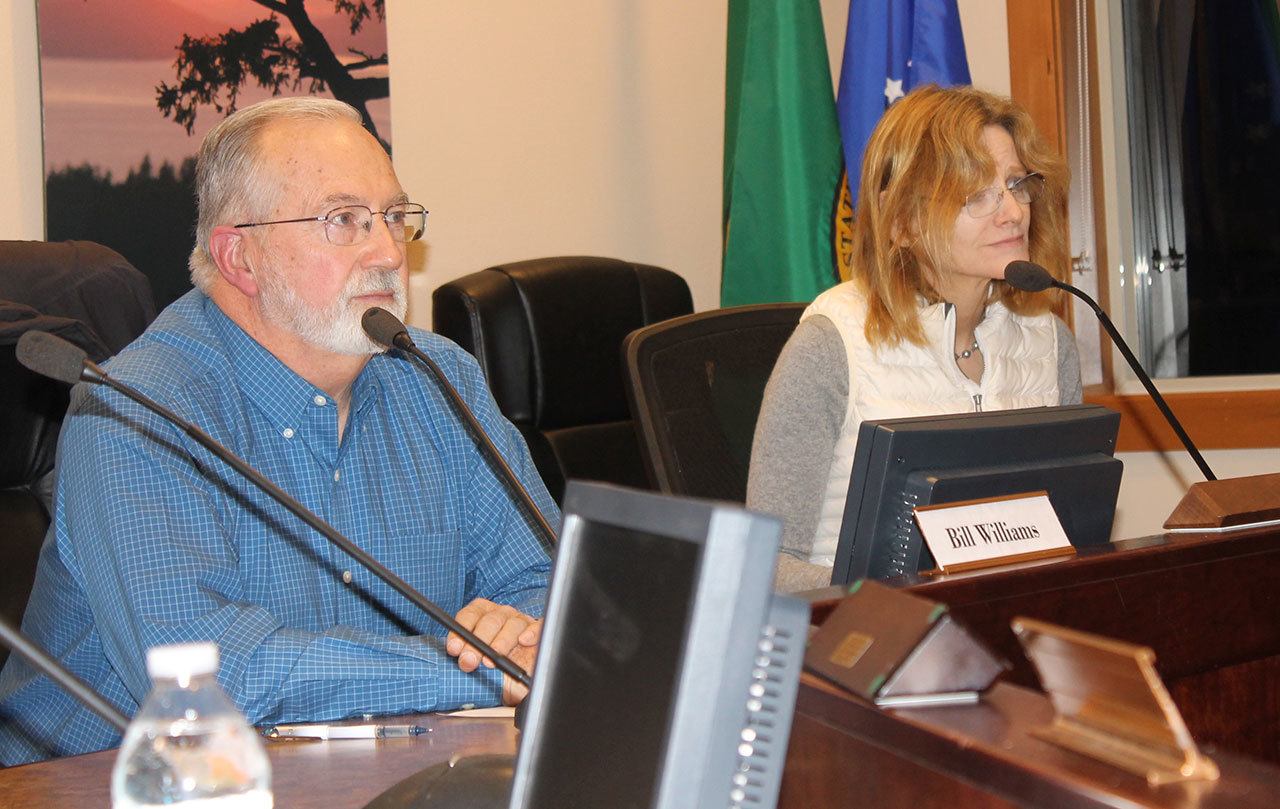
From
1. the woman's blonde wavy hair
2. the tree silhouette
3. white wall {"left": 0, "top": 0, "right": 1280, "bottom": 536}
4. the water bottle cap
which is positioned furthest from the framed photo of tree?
the water bottle cap

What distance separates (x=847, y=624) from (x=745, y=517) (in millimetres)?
285

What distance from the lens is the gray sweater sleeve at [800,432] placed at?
2.04 m

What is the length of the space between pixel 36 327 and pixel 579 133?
6.03 ft

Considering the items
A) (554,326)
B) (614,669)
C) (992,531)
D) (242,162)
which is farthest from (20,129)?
(614,669)

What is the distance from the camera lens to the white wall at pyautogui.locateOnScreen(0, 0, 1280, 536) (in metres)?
3.05

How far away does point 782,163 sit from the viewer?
10.2 feet

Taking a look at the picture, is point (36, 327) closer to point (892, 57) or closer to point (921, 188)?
point (921, 188)

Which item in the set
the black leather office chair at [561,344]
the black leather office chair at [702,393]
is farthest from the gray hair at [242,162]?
the black leather office chair at [561,344]

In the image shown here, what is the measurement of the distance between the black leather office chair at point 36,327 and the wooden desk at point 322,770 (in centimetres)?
68

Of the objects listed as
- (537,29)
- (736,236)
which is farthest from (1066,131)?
(537,29)

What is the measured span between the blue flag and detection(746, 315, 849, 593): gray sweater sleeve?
105 centimetres

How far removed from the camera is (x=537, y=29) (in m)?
3.25

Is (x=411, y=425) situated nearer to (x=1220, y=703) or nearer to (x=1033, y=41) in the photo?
(x=1220, y=703)

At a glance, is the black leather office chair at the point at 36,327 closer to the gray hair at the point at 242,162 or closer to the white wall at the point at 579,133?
the gray hair at the point at 242,162
